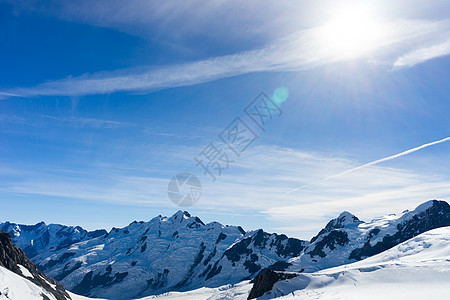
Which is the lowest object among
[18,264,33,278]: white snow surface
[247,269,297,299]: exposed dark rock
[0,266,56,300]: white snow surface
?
[247,269,297,299]: exposed dark rock

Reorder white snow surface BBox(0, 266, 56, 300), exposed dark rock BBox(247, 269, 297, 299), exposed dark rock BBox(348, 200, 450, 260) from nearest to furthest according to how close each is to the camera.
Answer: white snow surface BBox(0, 266, 56, 300), exposed dark rock BBox(247, 269, 297, 299), exposed dark rock BBox(348, 200, 450, 260)

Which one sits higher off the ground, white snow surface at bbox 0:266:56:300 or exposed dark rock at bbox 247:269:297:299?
white snow surface at bbox 0:266:56:300

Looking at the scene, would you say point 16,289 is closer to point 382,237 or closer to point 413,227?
point 382,237

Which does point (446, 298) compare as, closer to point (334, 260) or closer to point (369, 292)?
point (369, 292)

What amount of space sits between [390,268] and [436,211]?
598 feet

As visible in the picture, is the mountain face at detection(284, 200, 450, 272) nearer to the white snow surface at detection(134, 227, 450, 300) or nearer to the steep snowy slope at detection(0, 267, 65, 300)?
the white snow surface at detection(134, 227, 450, 300)

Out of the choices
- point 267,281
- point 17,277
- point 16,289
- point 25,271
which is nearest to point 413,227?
point 267,281

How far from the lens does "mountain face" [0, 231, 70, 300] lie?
48500 mm

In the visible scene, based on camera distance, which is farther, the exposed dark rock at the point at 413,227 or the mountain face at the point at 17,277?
the exposed dark rock at the point at 413,227

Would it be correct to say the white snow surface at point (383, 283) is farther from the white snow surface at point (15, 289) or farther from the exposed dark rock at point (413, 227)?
the exposed dark rock at point (413, 227)

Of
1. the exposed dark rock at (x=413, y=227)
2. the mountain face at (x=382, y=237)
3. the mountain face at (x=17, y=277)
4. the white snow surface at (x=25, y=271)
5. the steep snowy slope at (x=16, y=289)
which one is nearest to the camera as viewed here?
the steep snowy slope at (x=16, y=289)

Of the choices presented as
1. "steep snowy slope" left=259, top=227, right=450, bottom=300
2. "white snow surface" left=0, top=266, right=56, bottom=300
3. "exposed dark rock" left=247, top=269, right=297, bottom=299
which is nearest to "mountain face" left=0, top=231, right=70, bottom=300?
"white snow surface" left=0, top=266, right=56, bottom=300

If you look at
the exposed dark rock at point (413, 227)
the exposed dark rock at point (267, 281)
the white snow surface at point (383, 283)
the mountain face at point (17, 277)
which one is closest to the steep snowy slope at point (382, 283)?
the white snow surface at point (383, 283)

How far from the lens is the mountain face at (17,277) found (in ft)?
159
